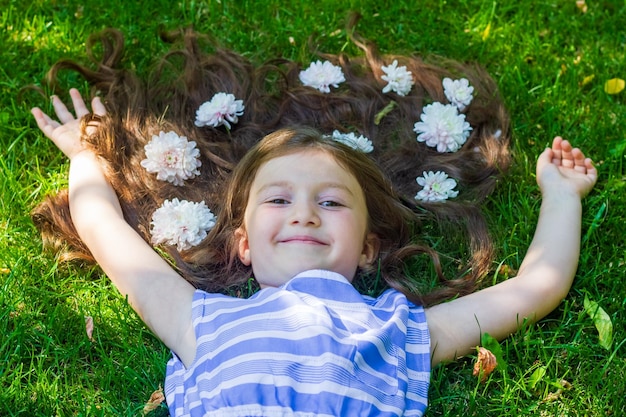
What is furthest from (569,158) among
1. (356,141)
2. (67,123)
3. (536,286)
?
(67,123)

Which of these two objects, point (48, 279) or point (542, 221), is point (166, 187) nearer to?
point (48, 279)

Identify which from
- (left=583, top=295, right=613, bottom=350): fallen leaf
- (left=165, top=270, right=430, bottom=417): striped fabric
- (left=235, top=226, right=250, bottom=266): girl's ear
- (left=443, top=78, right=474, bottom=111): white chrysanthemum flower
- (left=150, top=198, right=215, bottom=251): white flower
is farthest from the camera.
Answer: (left=443, top=78, right=474, bottom=111): white chrysanthemum flower

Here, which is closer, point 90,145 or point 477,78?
point 90,145

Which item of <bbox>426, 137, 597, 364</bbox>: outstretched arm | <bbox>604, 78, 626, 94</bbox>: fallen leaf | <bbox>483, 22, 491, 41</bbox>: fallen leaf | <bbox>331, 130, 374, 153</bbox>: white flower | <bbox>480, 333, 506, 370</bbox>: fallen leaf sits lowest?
<bbox>480, 333, 506, 370</bbox>: fallen leaf

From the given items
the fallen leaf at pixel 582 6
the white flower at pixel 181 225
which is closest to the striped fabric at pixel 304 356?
the white flower at pixel 181 225

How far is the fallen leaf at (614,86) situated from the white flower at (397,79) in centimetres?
97


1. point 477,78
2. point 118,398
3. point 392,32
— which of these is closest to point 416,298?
point 118,398

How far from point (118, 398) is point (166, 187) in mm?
1041

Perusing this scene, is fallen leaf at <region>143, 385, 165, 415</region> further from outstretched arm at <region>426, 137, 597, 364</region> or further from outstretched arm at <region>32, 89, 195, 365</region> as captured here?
outstretched arm at <region>426, 137, 597, 364</region>

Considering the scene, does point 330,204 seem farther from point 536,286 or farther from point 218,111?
point 218,111

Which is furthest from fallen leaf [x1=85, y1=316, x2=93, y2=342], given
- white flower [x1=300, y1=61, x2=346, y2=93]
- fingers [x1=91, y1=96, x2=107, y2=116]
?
white flower [x1=300, y1=61, x2=346, y2=93]

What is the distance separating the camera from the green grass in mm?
2926

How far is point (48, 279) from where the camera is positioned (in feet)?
10.8

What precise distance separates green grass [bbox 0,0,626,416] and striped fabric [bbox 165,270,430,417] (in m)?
0.19
